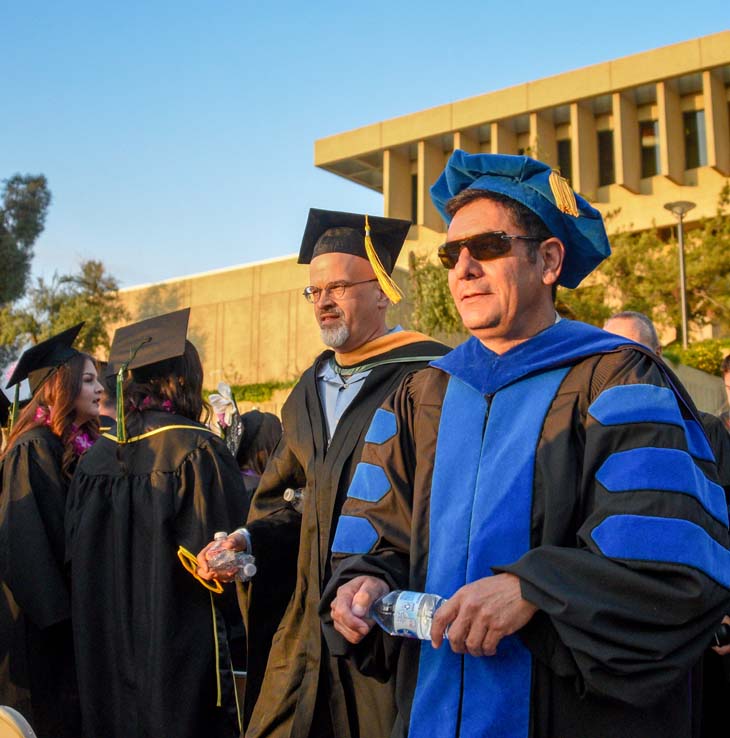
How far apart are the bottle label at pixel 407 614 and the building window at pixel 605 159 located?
34426mm

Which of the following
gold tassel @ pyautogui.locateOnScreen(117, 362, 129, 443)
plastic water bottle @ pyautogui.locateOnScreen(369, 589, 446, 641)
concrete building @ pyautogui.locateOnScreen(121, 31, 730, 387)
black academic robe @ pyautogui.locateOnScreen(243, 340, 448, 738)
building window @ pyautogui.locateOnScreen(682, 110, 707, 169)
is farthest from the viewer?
building window @ pyautogui.locateOnScreen(682, 110, 707, 169)

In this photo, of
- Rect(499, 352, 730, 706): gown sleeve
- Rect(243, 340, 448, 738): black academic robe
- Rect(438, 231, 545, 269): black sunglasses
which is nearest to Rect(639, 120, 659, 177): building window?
Rect(243, 340, 448, 738): black academic robe

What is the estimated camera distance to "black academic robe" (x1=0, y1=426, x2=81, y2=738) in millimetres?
5008

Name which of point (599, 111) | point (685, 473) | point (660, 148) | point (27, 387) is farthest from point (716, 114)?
point (685, 473)

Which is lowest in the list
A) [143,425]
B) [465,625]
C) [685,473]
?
[465,625]

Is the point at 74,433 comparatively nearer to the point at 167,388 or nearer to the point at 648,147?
the point at 167,388

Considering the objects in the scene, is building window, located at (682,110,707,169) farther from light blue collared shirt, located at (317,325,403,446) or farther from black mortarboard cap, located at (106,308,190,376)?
light blue collared shirt, located at (317,325,403,446)

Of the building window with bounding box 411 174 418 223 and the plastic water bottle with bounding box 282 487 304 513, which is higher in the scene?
the building window with bounding box 411 174 418 223

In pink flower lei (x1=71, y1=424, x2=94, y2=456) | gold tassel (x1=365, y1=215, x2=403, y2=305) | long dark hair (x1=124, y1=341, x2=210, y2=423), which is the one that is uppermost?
gold tassel (x1=365, y1=215, x2=403, y2=305)

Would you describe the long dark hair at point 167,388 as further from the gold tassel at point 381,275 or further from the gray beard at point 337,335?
the gold tassel at point 381,275

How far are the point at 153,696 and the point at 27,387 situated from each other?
2.71 metres

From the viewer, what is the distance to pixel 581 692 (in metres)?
2.05

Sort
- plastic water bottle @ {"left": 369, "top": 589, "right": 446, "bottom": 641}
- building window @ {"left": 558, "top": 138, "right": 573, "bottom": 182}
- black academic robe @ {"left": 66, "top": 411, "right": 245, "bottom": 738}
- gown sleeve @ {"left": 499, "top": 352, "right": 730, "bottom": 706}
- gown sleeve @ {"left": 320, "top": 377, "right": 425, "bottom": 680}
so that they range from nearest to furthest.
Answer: gown sleeve @ {"left": 499, "top": 352, "right": 730, "bottom": 706} < plastic water bottle @ {"left": 369, "top": 589, "right": 446, "bottom": 641} < gown sleeve @ {"left": 320, "top": 377, "right": 425, "bottom": 680} < black academic robe @ {"left": 66, "top": 411, "right": 245, "bottom": 738} < building window @ {"left": 558, "top": 138, "right": 573, "bottom": 182}

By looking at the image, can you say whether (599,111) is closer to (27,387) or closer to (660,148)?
(660,148)
